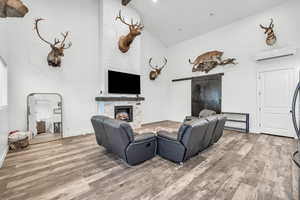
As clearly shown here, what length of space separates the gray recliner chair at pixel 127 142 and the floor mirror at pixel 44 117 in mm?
2204

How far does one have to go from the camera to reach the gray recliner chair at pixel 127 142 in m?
2.35

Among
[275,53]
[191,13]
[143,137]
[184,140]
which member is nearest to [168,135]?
[184,140]

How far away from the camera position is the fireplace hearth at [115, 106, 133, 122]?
5.25 meters

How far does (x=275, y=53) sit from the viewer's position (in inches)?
171

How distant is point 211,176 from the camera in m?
2.17

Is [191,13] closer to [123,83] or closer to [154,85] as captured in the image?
[154,85]

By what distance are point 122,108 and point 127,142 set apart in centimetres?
315

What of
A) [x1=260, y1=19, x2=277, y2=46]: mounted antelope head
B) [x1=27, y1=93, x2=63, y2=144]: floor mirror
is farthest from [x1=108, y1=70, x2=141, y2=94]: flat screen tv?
[x1=260, y1=19, x2=277, y2=46]: mounted antelope head

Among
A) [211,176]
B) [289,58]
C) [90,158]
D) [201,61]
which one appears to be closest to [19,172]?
[90,158]

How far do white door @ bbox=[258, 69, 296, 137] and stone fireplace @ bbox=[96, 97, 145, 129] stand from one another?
4.68 meters

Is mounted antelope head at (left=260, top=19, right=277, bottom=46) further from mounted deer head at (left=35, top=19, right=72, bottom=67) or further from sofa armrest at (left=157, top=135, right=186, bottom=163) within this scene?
mounted deer head at (left=35, top=19, right=72, bottom=67)

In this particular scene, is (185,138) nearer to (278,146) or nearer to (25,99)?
(278,146)

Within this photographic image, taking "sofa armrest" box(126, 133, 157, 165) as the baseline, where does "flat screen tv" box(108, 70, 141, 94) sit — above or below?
above

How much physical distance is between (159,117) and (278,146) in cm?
476
